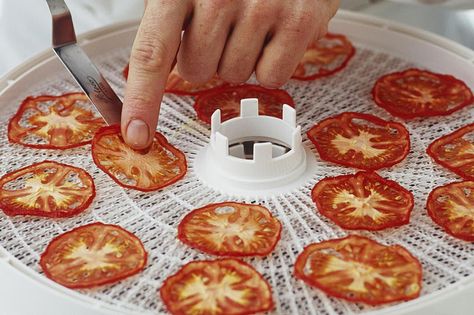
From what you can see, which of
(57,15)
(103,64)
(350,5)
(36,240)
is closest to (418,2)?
(350,5)

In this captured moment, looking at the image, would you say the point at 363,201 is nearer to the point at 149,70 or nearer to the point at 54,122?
the point at 149,70

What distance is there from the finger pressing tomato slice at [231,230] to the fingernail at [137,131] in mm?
135

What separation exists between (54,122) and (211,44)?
263mm

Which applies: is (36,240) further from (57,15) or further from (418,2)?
(418,2)

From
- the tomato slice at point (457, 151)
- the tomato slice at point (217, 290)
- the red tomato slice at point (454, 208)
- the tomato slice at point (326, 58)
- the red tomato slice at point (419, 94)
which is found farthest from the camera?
the tomato slice at point (326, 58)

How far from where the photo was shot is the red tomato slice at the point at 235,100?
4.13ft

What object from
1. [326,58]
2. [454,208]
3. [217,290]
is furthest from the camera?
[326,58]

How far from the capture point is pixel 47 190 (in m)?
1.08

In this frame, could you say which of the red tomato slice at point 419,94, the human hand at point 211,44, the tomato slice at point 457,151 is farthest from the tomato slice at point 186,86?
the tomato slice at point 457,151

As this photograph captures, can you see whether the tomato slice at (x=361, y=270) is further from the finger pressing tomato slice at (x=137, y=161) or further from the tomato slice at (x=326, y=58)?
the tomato slice at (x=326, y=58)

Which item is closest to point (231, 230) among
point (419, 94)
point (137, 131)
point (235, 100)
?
point (137, 131)

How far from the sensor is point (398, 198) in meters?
1.05

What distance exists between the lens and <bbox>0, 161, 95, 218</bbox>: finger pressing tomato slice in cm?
104

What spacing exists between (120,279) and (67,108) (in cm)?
41
